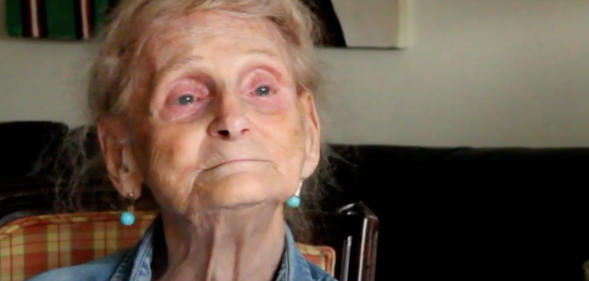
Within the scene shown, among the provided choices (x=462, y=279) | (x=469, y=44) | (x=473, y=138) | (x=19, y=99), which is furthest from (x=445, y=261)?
(x=19, y=99)

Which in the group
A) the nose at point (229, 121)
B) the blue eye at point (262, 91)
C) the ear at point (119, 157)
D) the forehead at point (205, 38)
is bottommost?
the ear at point (119, 157)

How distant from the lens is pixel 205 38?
946mm

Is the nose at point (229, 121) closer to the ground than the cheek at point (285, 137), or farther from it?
farther from it

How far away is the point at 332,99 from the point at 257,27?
0.35m

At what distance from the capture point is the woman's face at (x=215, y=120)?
2.88ft

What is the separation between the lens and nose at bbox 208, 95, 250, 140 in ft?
2.88

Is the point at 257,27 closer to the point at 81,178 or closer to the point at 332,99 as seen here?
the point at 332,99

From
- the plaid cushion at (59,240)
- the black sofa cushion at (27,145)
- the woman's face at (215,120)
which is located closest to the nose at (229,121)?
the woman's face at (215,120)

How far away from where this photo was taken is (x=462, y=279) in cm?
166

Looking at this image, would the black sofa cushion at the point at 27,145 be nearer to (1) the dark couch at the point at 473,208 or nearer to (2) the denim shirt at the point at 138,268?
(1) the dark couch at the point at 473,208

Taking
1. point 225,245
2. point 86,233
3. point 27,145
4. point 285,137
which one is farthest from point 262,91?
point 27,145

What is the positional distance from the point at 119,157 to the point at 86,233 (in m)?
0.39

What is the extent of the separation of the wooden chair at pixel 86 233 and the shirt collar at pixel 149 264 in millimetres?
155

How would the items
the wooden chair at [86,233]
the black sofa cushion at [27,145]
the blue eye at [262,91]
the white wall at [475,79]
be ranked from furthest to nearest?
the black sofa cushion at [27,145] < the white wall at [475,79] < the wooden chair at [86,233] < the blue eye at [262,91]
